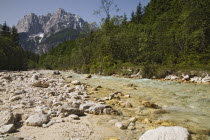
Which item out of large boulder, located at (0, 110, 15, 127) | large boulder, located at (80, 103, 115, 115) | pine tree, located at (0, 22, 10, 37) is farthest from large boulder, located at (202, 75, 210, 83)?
pine tree, located at (0, 22, 10, 37)

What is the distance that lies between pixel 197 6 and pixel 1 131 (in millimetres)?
33216

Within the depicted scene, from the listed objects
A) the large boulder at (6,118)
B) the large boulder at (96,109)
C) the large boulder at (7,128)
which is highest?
the large boulder at (6,118)

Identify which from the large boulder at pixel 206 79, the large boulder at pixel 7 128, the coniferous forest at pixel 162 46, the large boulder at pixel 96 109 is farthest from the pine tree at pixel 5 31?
the large boulder at pixel 7 128

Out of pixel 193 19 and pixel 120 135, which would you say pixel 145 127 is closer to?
pixel 120 135

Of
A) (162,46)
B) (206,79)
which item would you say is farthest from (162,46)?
(206,79)

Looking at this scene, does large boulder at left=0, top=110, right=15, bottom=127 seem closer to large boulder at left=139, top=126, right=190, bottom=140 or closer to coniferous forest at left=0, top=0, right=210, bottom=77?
large boulder at left=139, top=126, right=190, bottom=140

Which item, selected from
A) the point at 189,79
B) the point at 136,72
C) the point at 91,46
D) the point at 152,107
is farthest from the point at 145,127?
the point at 91,46

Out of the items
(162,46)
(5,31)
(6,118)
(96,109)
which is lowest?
(96,109)

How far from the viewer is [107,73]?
27.0 metres

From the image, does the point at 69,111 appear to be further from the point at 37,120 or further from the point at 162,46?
the point at 162,46

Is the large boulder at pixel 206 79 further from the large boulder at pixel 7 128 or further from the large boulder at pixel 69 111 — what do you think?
the large boulder at pixel 7 128

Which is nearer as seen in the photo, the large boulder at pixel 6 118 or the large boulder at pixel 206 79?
the large boulder at pixel 6 118

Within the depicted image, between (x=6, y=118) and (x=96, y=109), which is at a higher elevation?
(x=6, y=118)

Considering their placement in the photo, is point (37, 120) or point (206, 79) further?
point (206, 79)
